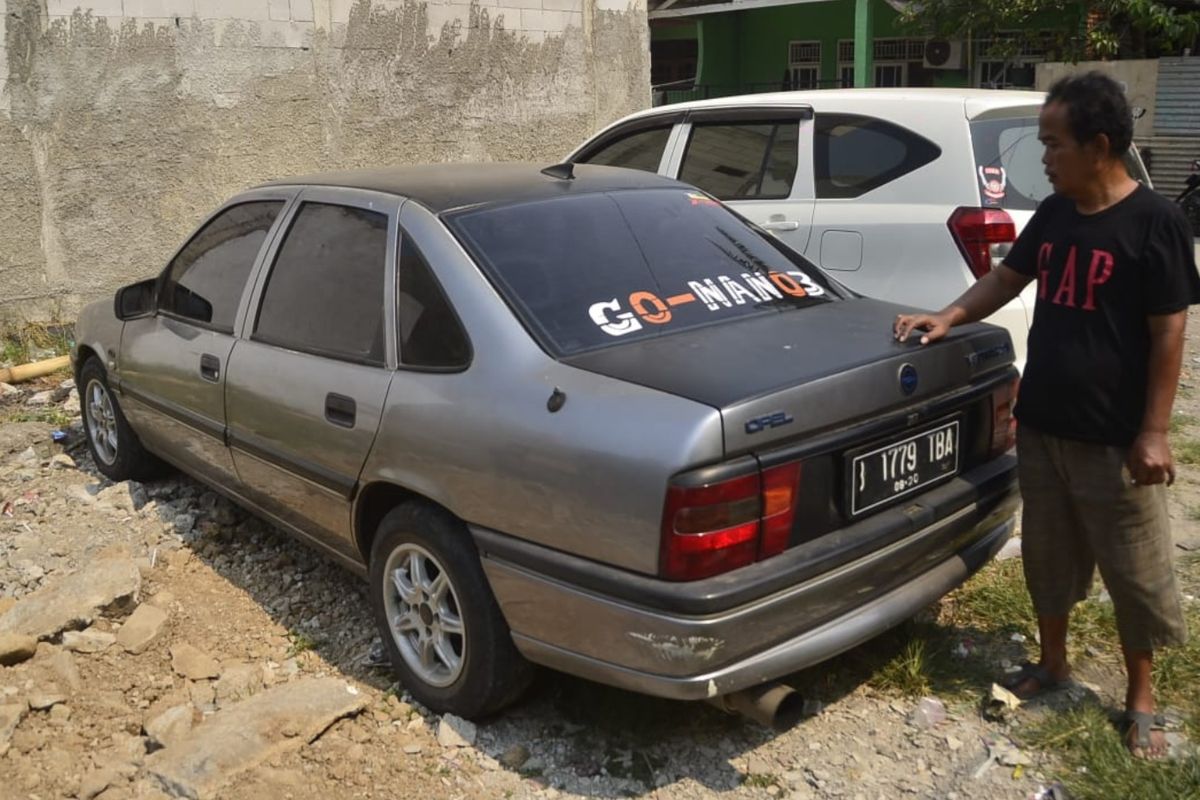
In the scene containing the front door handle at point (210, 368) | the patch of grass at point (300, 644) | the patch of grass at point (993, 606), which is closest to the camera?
the patch of grass at point (993, 606)

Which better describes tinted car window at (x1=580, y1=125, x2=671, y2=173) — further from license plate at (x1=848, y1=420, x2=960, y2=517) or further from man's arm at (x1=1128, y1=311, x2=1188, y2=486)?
man's arm at (x1=1128, y1=311, x2=1188, y2=486)

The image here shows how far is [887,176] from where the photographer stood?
5461mm

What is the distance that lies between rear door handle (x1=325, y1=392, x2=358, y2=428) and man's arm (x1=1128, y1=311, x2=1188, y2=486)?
2.24 meters

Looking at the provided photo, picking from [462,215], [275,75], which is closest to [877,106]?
[462,215]

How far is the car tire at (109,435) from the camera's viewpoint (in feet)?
17.6

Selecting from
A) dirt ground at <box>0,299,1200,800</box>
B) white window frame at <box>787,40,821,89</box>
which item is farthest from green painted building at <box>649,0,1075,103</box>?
dirt ground at <box>0,299,1200,800</box>

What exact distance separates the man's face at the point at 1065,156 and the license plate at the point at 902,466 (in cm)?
76

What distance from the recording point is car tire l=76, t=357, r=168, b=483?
5.38 m

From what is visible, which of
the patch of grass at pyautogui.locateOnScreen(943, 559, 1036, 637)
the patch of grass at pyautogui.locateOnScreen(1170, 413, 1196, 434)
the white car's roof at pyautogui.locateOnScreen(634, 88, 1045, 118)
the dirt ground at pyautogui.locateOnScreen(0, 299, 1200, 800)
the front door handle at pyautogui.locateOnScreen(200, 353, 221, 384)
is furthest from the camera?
the patch of grass at pyautogui.locateOnScreen(1170, 413, 1196, 434)

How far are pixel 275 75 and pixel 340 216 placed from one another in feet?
17.9

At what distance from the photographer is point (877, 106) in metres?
5.58

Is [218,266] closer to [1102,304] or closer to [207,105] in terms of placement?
[1102,304]

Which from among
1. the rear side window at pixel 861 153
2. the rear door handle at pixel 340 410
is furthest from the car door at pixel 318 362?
the rear side window at pixel 861 153

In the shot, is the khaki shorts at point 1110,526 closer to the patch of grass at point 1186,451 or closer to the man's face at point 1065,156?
the man's face at point 1065,156
